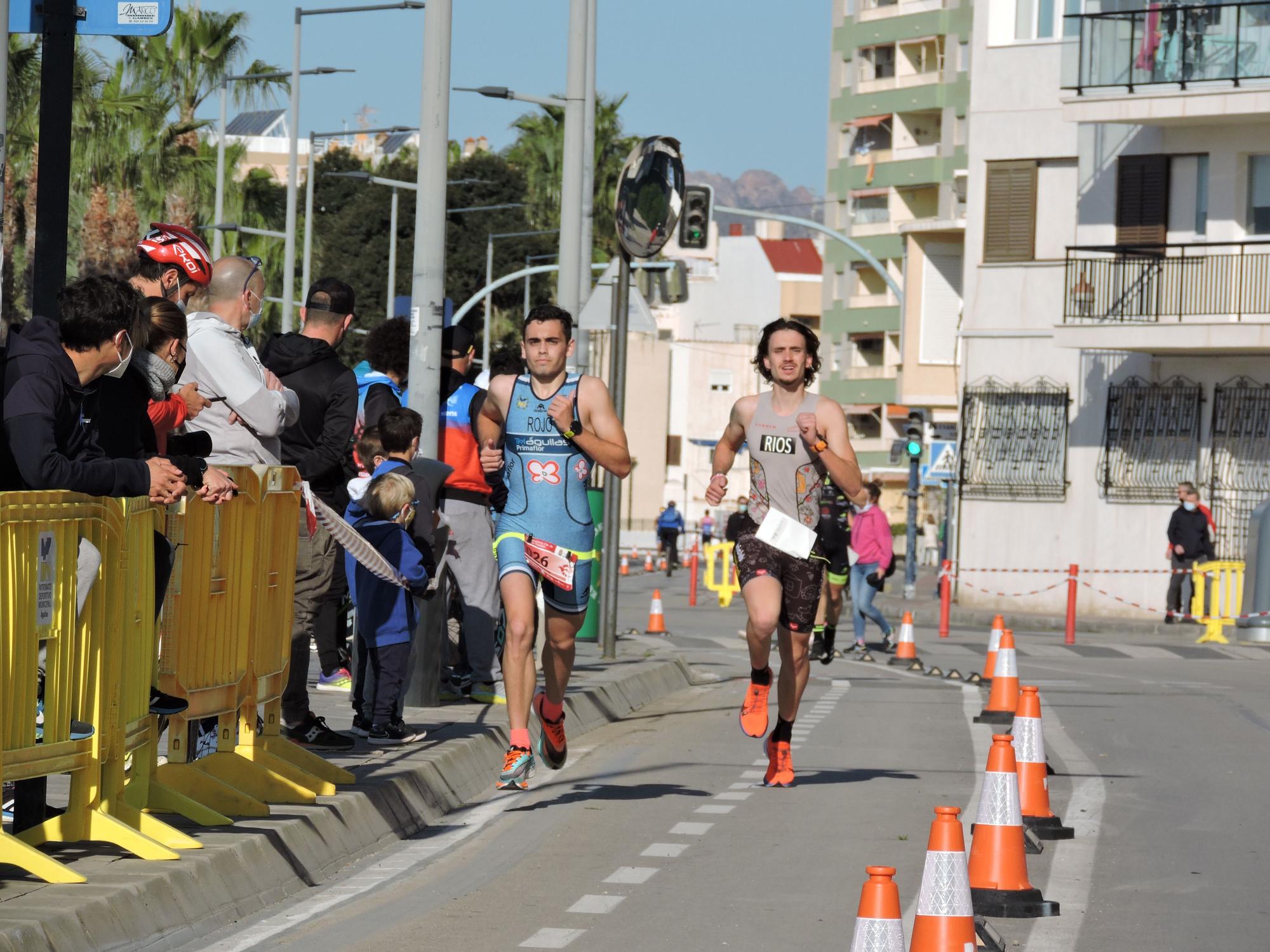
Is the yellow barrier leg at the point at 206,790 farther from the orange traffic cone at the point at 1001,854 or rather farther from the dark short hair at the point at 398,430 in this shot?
the dark short hair at the point at 398,430

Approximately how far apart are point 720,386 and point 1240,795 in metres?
92.9

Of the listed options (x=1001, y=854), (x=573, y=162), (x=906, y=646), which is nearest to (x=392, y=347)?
(x=1001, y=854)

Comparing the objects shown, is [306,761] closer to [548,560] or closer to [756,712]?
[548,560]

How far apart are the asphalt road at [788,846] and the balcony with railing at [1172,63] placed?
21275mm

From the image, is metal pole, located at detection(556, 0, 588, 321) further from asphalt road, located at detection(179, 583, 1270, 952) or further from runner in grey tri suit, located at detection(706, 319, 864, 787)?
runner in grey tri suit, located at detection(706, 319, 864, 787)

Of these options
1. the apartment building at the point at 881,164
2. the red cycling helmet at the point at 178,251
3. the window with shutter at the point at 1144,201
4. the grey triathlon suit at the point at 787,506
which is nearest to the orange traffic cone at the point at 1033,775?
the grey triathlon suit at the point at 787,506

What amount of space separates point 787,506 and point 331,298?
8.16 ft

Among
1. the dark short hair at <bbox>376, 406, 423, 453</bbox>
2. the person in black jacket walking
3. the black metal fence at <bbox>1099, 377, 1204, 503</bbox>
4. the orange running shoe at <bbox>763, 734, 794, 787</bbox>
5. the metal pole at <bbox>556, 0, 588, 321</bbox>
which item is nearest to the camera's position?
the orange running shoe at <bbox>763, 734, 794, 787</bbox>

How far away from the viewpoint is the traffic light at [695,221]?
70.2ft

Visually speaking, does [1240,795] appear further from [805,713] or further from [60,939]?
[60,939]

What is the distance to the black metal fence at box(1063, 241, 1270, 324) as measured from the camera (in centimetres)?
3466

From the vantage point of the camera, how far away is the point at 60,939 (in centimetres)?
599

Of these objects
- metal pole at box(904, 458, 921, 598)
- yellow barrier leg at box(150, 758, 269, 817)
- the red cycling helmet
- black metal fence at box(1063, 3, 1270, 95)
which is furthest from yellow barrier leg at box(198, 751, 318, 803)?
metal pole at box(904, 458, 921, 598)

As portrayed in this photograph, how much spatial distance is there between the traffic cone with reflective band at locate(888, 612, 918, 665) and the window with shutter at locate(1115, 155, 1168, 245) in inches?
595
